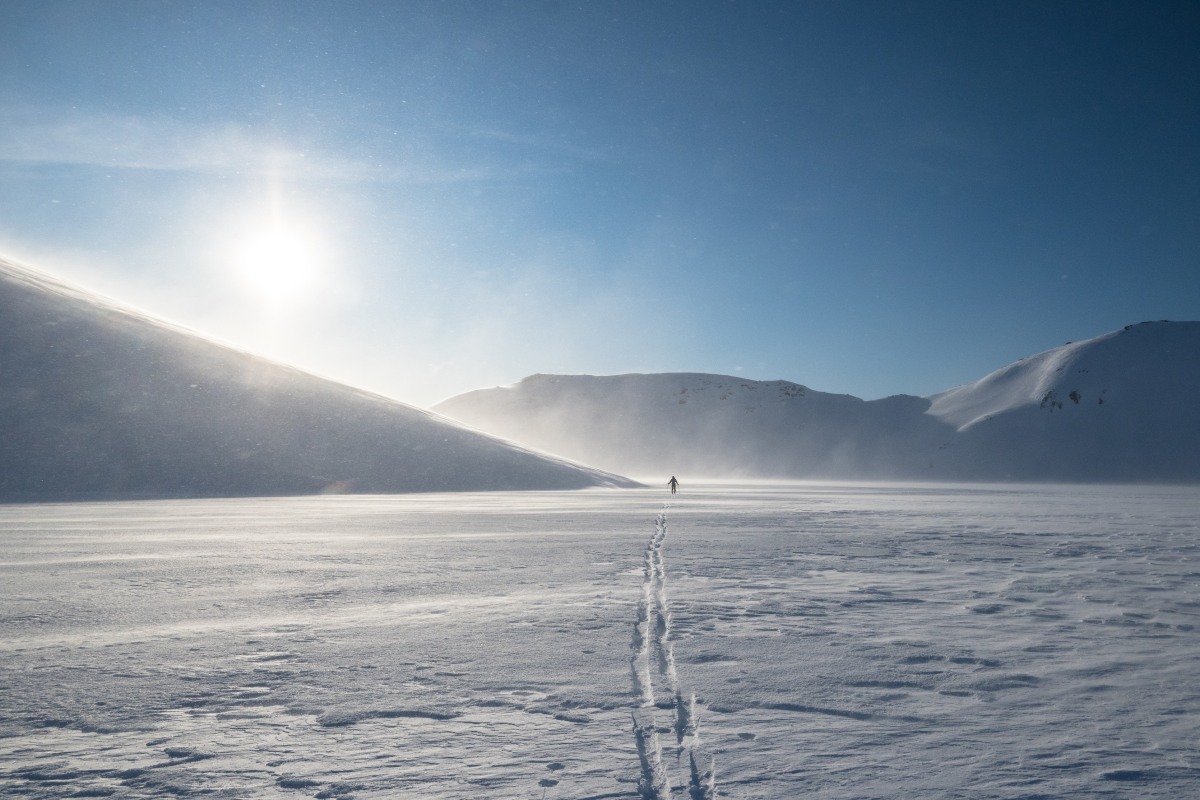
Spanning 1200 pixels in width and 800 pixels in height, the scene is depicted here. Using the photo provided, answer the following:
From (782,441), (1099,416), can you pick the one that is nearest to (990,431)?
(1099,416)

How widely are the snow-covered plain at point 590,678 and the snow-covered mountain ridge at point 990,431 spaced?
146 m

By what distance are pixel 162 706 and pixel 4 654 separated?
3137 millimetres

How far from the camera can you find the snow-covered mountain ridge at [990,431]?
13650 centimetres

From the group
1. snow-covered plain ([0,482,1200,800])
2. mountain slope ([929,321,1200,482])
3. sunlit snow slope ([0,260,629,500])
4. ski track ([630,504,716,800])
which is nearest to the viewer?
ski track ([630,504,716,800])

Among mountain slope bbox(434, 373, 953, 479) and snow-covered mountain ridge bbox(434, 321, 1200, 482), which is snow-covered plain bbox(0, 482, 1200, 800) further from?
mountain slope bbox(434, 373, 953, 479)

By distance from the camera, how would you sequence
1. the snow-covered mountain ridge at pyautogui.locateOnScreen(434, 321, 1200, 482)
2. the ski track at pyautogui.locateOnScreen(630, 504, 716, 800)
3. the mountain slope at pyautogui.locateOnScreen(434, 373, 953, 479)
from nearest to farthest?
the ski track at pyautogui.locateOnScreen(630, 504, 716, 800) → the snow-covered mountain ridge at pyautogui.locateOnScreen(434, 321, 1200, 482) → the mountain slope at pyautogui.locateOnScreen(434, 373, 953, 479)

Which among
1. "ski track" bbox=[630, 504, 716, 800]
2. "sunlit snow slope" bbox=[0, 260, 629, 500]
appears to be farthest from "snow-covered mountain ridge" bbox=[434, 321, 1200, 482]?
"ski track" bbox=[630, 504, 716, 800]

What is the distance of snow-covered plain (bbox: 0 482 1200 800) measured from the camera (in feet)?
15.3

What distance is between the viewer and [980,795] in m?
4.35

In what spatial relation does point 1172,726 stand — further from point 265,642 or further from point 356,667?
point 265,642

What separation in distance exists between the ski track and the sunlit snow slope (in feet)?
178

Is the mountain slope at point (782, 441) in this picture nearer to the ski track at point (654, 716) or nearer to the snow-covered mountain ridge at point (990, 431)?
the snow-covered mountain ridge at point (990, 431)

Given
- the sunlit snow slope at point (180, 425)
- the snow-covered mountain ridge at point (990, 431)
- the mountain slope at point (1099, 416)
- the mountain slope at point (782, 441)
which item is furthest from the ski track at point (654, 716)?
the mountain slope at point (782, 441)

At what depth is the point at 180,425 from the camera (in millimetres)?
61969
